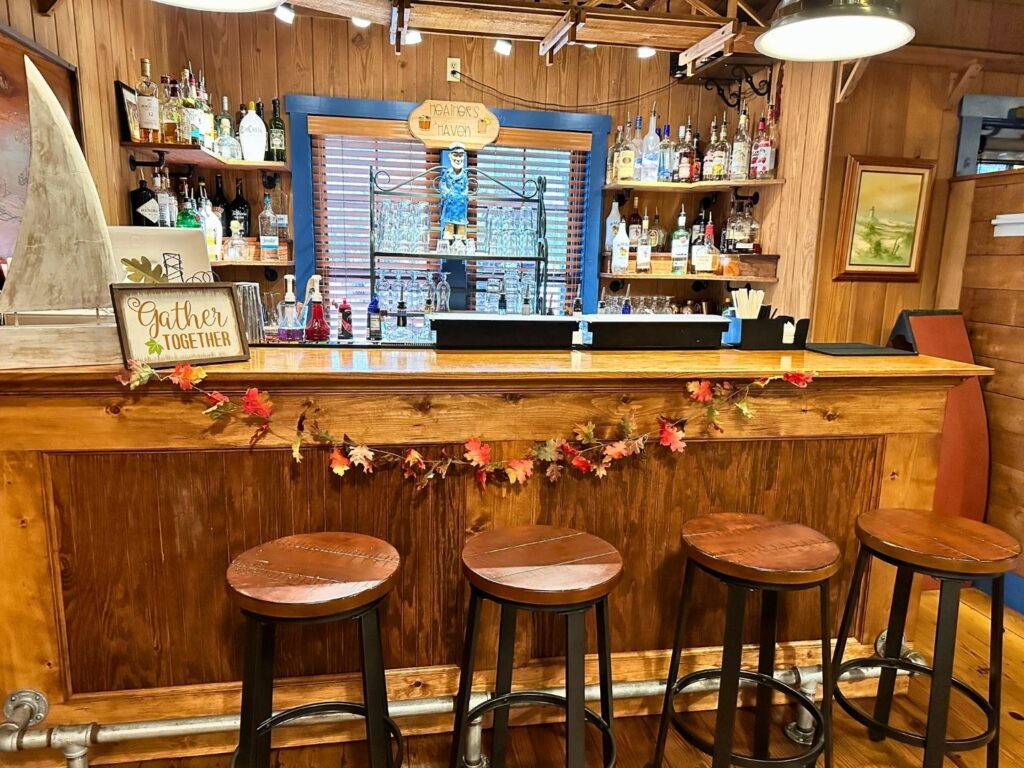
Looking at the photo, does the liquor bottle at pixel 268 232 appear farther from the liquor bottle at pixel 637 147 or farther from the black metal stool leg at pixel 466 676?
the black metal stool leg at pixel 466 676

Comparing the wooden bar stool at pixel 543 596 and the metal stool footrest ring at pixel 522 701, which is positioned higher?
the wooden bar stool at pixel 543 596

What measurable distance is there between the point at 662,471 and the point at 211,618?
50.3 inches

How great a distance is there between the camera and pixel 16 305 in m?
1.51

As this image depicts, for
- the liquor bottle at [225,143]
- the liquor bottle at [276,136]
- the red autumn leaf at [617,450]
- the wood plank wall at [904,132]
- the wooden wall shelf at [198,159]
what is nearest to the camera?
the red autumn leaf at [617,450]

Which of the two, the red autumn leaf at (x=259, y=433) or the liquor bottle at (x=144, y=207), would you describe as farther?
the liquor bottle at (x=144, y=207)

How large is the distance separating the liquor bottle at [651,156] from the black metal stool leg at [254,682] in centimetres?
315

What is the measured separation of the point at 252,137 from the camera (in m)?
3.45

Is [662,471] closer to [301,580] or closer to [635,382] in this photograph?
[635,382]

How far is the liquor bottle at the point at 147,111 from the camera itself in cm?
273

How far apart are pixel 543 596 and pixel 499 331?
2.93ft

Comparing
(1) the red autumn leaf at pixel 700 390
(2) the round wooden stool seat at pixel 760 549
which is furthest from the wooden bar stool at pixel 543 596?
(1) the red autumn leaf at pixel 700 390

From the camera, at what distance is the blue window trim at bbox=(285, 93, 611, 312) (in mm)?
3680

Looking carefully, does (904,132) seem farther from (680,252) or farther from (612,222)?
(612,222)

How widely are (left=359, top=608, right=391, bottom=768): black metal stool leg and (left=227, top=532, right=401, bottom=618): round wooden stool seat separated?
0.07 meters
